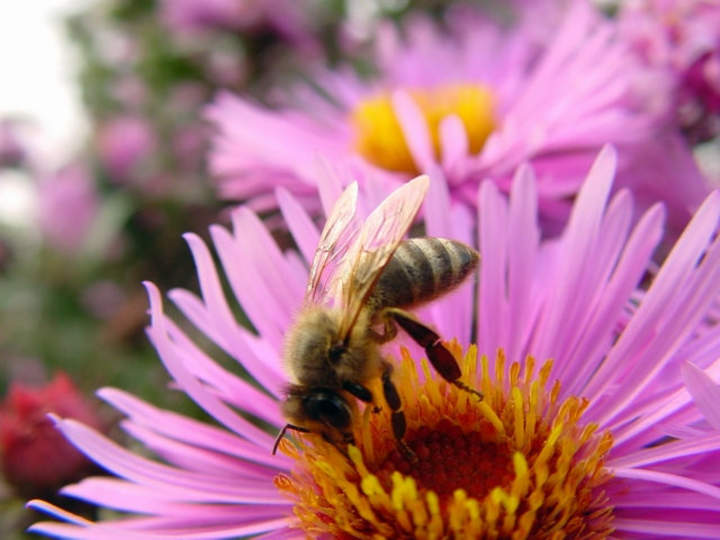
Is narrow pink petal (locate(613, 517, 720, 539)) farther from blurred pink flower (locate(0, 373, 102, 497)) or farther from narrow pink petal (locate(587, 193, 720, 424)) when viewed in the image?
blurred pink flower (locate(0, 373, 102, 497))

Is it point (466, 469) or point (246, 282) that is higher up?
point (246, 282)

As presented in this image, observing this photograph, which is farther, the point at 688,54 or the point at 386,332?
the point at 688,54

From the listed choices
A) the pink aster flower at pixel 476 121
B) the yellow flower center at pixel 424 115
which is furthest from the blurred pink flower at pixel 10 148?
the yellow flower center at pixel 424 115

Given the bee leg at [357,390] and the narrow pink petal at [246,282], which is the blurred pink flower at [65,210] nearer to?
the narrow pink petal at [246,282]

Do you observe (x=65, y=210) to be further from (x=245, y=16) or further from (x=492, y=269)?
(x=492, y=269)

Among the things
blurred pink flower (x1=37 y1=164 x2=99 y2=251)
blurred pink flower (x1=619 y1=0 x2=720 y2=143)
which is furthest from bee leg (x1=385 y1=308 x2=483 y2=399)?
blurred pink flower (x1=37 y1=164 x2=99 y2=251)

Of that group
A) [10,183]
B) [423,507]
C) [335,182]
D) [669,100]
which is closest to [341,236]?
[335,182]

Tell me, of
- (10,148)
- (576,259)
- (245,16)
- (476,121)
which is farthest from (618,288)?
(10,148)
